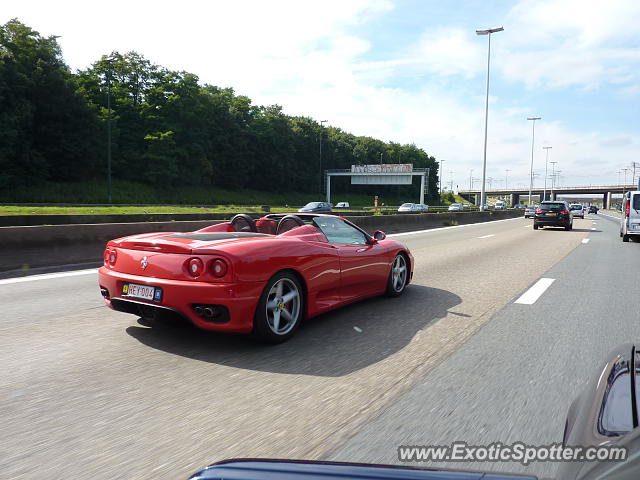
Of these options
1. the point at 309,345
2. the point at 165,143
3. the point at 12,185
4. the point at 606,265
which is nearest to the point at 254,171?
the point at 165,143

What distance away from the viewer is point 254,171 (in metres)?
85.7

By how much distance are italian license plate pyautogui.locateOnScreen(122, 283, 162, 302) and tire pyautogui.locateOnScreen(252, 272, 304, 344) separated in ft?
2.71

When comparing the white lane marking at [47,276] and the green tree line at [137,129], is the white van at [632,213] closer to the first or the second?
the white lane marking at [47,276]

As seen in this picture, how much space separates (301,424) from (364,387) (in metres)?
0.73

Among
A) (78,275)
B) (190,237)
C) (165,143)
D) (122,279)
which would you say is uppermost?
(165,143)

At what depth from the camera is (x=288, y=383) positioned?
354 cm

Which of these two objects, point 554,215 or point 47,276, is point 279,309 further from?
point 554,215

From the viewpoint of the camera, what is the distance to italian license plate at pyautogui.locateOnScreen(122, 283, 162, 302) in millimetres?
4129

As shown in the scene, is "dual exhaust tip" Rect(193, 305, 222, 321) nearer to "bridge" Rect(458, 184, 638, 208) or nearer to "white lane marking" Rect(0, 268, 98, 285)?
"white lane marking" Rect(0, 268, 98, 285)

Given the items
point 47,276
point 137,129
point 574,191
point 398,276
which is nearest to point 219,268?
point 398,276

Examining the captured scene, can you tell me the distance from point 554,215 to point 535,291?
2056 cm

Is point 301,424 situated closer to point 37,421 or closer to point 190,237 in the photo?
point 37,421

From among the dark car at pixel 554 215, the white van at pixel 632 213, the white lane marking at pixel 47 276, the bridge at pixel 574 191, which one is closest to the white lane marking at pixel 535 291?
the white lane marking at pixel 47 276

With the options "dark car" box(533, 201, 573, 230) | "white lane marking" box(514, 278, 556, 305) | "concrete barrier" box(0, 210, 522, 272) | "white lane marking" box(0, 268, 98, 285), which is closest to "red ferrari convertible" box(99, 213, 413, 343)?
"white lane marking" box(514, 278, 556, 305)
